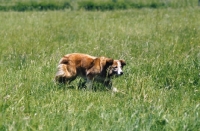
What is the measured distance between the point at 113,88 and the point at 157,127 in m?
1.83

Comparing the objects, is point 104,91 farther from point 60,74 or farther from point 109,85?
point 60,74

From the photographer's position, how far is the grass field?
3936 millimetres

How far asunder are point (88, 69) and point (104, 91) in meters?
0.60

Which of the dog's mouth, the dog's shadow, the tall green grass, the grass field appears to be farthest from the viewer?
the tall green grass

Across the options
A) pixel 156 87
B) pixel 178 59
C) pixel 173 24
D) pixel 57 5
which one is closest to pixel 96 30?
pixel 173 24

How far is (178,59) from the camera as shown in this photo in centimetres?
675

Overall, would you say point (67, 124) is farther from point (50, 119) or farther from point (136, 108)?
point (136, 108)

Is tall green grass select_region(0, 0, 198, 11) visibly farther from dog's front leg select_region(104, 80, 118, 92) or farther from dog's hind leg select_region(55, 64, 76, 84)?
dog's front leg select_region(104, 80, 118, 92)

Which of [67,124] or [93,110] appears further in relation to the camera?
[93,110]

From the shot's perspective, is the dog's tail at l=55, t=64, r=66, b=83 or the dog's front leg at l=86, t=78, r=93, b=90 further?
the dog's tail at l=55, t=64, r=66, b=83

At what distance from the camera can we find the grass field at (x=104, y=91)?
3.94 meters

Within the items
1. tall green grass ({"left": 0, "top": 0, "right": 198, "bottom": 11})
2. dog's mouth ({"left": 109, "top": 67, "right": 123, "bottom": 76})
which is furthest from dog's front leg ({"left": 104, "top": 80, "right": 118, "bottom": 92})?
tall green grass ({"left": 0, "top": 0, "right": 198, "bottom": 11})

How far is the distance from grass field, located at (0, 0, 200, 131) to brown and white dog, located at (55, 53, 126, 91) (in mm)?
171

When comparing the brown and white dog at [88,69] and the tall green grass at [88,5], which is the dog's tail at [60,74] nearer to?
the brown and white dog at [88,69]
